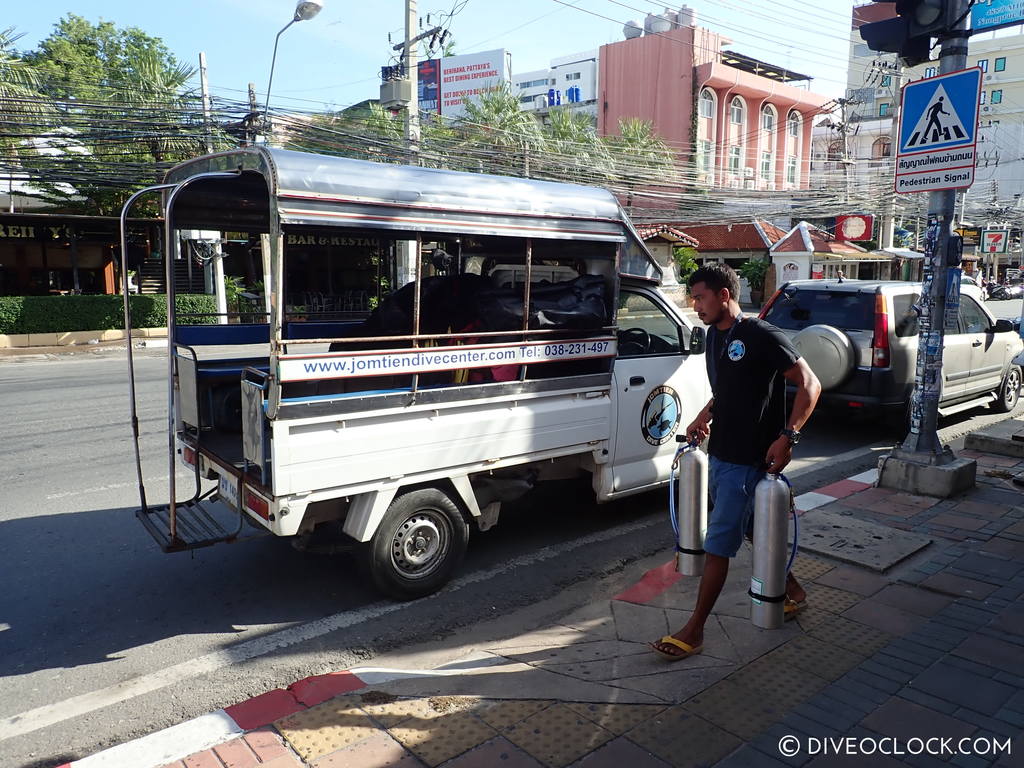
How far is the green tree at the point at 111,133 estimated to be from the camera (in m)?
17.5

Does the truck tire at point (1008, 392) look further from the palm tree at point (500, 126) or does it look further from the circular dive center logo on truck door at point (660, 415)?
the palm tree at point (500, 126)

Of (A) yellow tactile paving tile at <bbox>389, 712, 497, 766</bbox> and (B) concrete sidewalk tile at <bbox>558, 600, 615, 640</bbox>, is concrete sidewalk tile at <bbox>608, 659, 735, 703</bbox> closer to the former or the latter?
(B) concrete sidewalk tile at <bbox>558, 600, 615, 640</bbox>

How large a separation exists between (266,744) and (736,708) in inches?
75.6

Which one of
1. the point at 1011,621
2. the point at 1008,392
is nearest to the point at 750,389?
the point at 1011,621

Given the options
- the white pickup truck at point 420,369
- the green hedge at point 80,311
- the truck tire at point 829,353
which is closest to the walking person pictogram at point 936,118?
the white pickup truck at point 420,369

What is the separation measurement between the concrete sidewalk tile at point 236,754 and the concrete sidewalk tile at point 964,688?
2.80 m

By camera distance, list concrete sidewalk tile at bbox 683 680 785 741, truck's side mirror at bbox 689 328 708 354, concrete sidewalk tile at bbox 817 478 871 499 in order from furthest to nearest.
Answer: concrete sidewalk tile at bbox 817 478 871 499 < truck's side mirror at bbox 689 328 708 354 < concrete sidewalk tile at bbox 683 680 785 741

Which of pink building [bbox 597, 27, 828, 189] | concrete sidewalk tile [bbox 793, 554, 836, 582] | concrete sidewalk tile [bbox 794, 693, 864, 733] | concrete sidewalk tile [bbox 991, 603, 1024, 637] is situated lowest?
concrete sidewalk tile [bbox 793, 554, 836, 582]

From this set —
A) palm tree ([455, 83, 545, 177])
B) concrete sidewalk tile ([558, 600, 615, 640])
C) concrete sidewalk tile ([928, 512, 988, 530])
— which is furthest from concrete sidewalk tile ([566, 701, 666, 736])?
palm tree ([455, 83, 545, 177])

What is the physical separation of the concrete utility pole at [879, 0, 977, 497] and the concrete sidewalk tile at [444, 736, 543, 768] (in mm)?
4896

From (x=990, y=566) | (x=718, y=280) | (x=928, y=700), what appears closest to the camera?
(x=928, y=700)

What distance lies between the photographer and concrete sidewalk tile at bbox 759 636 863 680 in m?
3.48

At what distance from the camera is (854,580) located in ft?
15.1

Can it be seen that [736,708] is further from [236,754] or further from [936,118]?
[936,118]
